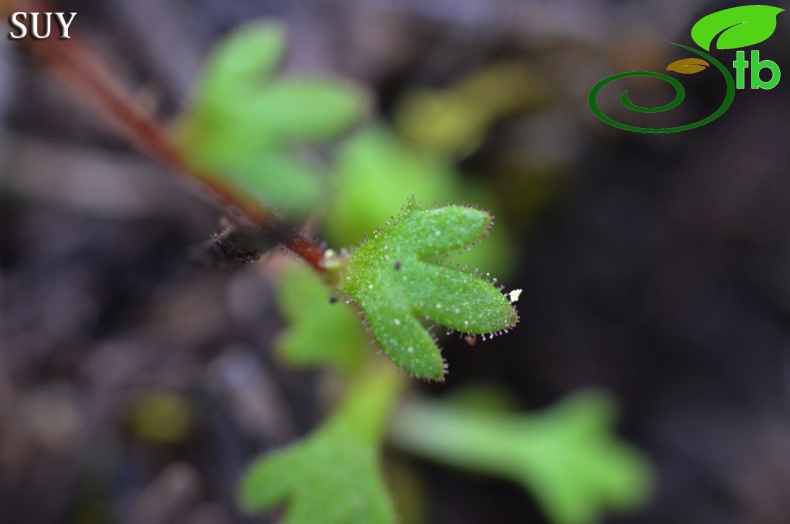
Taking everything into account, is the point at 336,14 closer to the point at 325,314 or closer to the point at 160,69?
the point at 160,69

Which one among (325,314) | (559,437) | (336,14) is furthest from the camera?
(336,14)

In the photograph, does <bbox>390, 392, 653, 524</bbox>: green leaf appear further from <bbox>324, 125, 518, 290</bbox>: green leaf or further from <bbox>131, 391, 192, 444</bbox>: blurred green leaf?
<bbox>131, 391, 192, 444</bbox>: blurred green leaf

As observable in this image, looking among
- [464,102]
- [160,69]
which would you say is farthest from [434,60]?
[160,69]

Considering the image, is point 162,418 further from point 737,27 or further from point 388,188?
point 737,27

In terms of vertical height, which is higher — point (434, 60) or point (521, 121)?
point (434, 60)

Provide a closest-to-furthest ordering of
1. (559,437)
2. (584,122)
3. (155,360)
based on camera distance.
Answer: (155,360), (559,437), (584,122)

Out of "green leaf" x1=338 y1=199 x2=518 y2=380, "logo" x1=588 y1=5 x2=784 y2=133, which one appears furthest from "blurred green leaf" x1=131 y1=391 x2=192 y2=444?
"logo" x1=588 y1=5 x2=784 y2=133

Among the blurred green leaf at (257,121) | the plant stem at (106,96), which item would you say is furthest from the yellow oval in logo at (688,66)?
the plant stem at (106,96)
